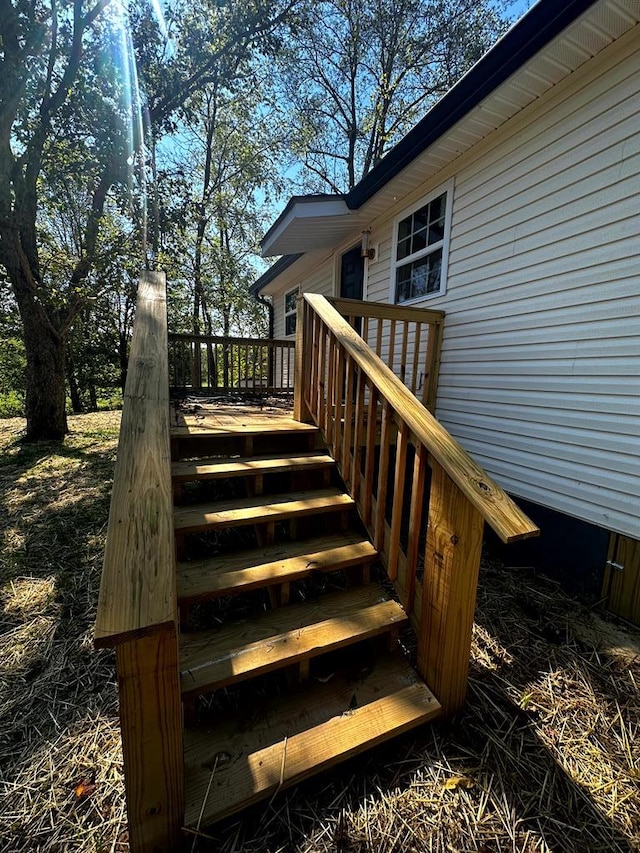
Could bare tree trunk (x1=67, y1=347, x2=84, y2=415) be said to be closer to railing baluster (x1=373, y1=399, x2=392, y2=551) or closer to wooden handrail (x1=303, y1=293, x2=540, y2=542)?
wooden handrail (x1=303, y1=293, x2=540, y2=542)

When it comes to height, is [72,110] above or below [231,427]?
above

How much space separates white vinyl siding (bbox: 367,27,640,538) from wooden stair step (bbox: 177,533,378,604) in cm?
181

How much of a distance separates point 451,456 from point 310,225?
186 inches

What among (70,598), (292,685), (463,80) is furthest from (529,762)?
(463,80)

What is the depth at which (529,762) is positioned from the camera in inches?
55.2

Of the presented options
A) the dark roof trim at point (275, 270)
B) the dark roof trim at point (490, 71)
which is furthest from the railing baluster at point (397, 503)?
the dark roof trim at point (275, 270)

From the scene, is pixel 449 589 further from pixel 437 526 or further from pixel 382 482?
pixel 382 482

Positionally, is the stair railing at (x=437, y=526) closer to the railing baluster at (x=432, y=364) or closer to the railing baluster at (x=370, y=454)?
the railing baluster at (x=370, y=454)

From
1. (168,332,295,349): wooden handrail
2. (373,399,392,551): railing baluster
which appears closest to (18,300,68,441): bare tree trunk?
(168,332,295,349): wooden handrail

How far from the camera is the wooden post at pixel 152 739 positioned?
0.93 m

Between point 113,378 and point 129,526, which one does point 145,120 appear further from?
point 113,378

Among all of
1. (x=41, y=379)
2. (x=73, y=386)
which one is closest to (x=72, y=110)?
(x=41, y=379)

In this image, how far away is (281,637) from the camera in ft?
5.05

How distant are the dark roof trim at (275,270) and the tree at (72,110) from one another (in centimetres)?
265
